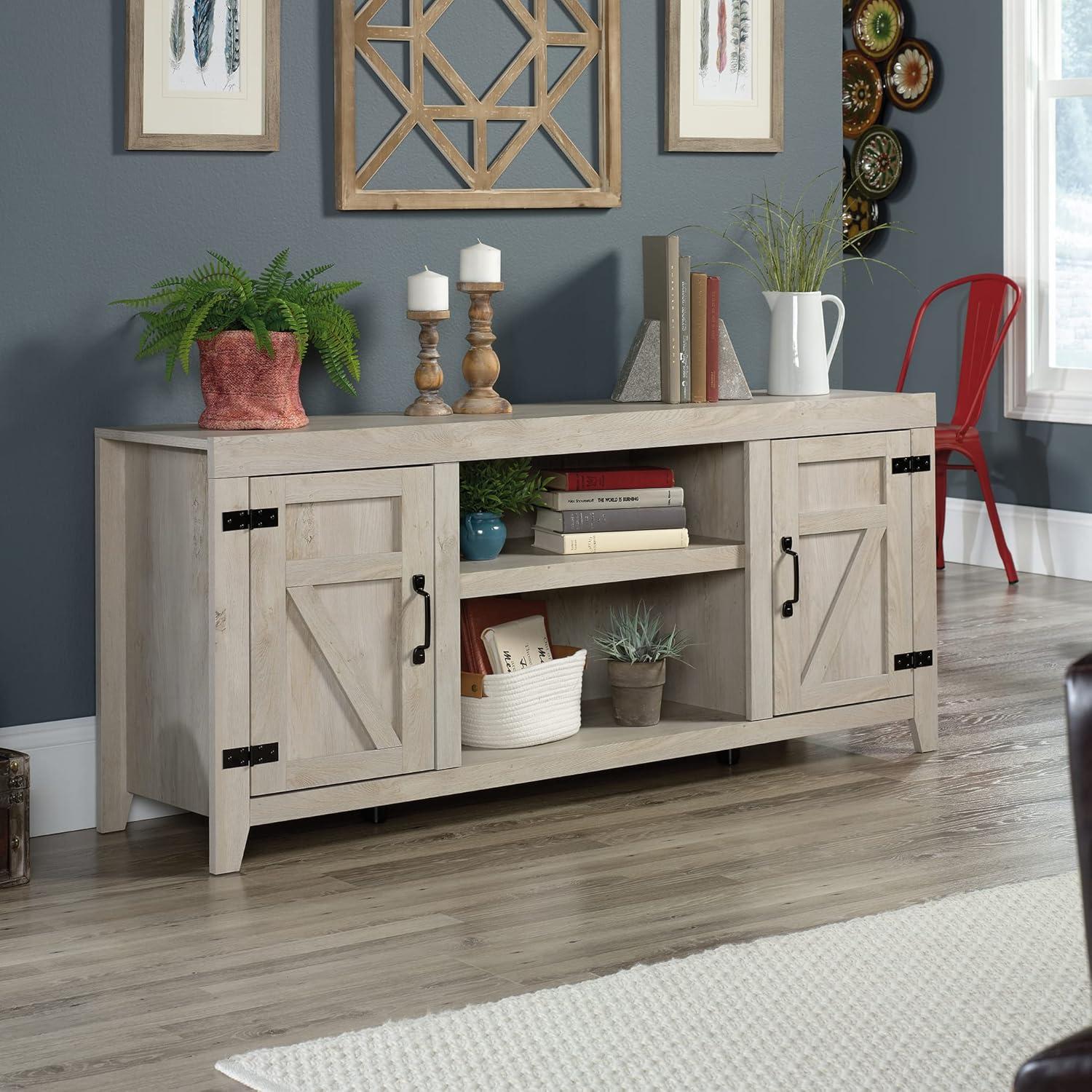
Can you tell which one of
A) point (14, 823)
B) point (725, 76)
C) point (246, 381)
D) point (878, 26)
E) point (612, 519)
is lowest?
point (14, 823)

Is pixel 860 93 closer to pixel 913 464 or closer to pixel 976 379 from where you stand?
pixel 976 379

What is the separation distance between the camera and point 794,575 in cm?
373

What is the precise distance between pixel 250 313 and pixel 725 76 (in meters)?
1.51

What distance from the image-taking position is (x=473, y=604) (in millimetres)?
3686

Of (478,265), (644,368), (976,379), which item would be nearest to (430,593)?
(478,265)

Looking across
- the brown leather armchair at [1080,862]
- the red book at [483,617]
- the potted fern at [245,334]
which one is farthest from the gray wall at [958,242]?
the brown leather armchair at [1080,862]

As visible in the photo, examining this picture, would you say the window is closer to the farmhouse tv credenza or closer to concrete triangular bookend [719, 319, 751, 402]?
the farmhouse tv credenza

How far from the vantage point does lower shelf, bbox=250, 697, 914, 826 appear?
3.22 metres

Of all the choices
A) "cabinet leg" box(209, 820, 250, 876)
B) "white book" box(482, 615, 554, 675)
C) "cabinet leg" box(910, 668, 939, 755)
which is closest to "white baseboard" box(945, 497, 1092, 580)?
"cabinet leg" box(910, 668, 939, 755)

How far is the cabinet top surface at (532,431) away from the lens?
3092mm

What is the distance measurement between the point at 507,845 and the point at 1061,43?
440 centimetres

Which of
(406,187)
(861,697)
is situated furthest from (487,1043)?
(406,187)

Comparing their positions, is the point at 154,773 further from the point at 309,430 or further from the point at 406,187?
the point at 406,187

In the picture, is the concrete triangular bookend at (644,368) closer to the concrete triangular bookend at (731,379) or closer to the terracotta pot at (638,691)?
the concrete triangular bookend at (731,379)
